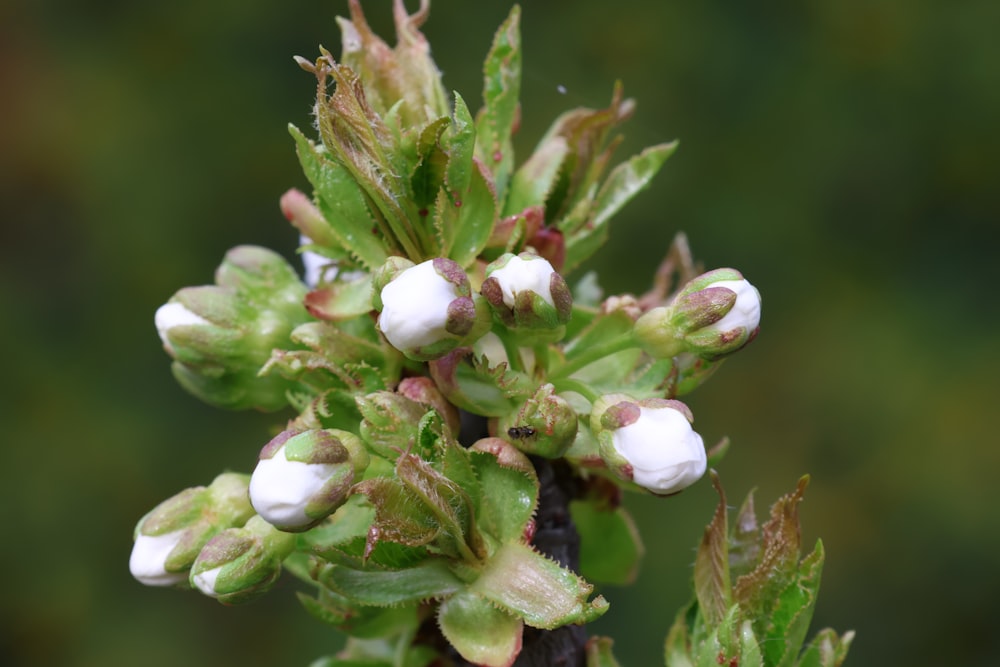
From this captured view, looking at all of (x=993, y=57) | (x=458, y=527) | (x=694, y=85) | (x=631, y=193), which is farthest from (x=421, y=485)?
(x=993, y=57)

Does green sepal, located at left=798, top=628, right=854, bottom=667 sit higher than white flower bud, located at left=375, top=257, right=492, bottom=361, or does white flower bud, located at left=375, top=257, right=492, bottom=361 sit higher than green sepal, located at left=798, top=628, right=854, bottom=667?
white flower bud, located at left=375, top=257, right=492, bottom=361

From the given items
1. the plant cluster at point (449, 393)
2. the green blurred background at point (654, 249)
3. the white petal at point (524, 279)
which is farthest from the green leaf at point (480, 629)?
the green blurred background at point (654, 249)

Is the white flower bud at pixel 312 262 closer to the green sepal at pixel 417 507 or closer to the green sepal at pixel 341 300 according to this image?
the green sepal at pixel 341 300

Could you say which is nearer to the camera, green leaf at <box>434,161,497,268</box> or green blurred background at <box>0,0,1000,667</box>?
green leaf at <box>434,161,497,268</box>

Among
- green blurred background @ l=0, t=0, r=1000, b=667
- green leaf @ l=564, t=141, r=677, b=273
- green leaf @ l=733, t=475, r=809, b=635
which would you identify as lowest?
green blurred background @ l=0, t=0, r=1000, b=667

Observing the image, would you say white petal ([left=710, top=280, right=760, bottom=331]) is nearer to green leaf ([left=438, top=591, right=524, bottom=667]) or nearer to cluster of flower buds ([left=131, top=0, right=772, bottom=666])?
cluster of flower buds ([left=131, top=0, right=772, bottom=666])

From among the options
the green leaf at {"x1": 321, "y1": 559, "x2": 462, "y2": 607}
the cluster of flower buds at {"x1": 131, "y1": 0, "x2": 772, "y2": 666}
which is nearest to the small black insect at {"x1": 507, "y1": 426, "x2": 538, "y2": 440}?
the cluster of flower buds at {"x1": 131, "y1": 0, "x2": 772, "y2": 666}

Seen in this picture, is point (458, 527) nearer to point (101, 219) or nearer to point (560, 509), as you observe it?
point (560, 509)
